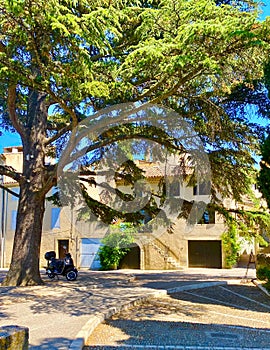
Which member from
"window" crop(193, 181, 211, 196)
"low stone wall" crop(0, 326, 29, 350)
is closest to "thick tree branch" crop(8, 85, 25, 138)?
"window" crop(193, 181, 211, 196)

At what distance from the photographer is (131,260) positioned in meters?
28.9

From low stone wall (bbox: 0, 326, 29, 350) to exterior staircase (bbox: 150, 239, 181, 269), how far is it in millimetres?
23892

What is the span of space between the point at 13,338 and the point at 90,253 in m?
25.7

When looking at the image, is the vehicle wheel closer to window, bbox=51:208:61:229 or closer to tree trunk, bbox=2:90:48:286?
tree trunk, bbox=2:90:48:286

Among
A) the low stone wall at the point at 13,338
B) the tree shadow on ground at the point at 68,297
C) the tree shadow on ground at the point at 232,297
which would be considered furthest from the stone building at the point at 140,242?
the low stone wall at the point at 13,338

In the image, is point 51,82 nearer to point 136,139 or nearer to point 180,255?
point 136,139

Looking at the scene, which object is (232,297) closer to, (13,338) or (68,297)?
(68,297)

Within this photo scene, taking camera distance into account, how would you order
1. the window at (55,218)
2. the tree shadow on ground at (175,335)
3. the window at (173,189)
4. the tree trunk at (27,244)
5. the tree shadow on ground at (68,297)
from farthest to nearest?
1. the window at (55,218)
2. the window at (173,189)
3. the tree trunk at (27,244)
4. the tree shadow on ground at (68,297)
5. the tree shadow on ground at (175,335)

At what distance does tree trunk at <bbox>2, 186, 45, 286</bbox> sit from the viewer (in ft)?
45.1

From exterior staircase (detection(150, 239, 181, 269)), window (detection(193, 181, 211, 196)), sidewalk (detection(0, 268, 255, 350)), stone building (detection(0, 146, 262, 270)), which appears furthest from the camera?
stone building (detection(0, 146, 262, 270))

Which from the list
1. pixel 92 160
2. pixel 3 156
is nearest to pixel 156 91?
pixel 92 160

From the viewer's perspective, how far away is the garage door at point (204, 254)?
2837 centimetres

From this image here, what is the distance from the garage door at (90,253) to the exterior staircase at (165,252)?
155 inches

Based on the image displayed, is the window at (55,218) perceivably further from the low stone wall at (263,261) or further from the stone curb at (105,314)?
the low stone wall at (263,261)
